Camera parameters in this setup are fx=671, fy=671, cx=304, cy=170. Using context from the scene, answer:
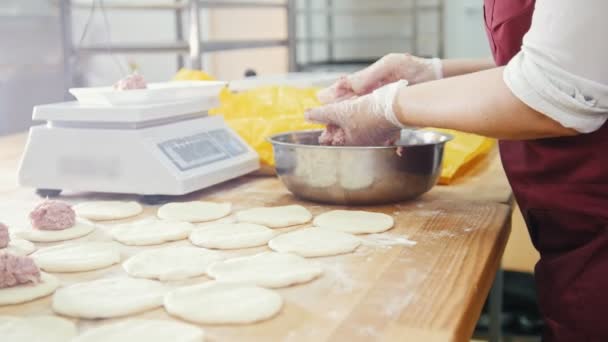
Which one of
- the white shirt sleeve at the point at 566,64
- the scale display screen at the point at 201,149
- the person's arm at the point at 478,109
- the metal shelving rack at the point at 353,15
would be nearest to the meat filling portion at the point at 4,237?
the scale display screen at the point at 201,149

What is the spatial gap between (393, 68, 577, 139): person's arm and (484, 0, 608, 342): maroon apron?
13cm

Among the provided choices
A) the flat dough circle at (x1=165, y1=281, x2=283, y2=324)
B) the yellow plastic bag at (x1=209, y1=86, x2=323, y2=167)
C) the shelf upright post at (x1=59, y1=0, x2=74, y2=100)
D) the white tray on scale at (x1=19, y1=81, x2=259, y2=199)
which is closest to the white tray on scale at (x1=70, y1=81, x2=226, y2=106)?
the white tray on scale at (x1=19, y1=81, x2=259, y2=199)

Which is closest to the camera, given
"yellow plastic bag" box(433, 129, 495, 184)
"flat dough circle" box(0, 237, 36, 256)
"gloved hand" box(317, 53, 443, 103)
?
"flat dough circle" box(0, 237, 36, 256)

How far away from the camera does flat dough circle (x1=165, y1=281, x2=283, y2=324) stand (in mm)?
886

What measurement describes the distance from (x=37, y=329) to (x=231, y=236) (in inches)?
18.0

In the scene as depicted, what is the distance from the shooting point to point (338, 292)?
3.23 feet

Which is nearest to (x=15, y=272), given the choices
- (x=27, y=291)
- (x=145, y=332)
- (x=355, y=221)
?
(x=27, y=291)

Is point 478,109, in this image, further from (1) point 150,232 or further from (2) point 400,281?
(1) point 150,232

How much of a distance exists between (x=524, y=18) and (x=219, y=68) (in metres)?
5.46

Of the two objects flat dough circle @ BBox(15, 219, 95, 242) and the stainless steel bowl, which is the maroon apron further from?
flat dough circle @ BBox(15, 219, 95, 242)

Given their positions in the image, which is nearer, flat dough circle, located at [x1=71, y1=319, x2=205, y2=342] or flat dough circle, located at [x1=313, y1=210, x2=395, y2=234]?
flat dough circle, located at [x1=71, y1=319, x2=205, y2=342]

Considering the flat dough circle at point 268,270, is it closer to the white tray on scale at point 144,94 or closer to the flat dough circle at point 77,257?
the flat dough circle at point 77,257

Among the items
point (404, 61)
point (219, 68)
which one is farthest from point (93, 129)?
point (219, 68)

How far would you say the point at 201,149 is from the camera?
1683 millimetres
